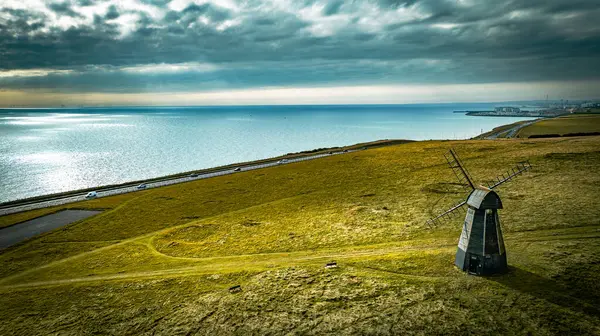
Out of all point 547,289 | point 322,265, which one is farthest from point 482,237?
point 322,265

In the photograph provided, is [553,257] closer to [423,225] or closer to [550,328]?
[550,328]

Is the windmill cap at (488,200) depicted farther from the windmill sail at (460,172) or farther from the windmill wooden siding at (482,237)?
the windmill sail at (460,172)

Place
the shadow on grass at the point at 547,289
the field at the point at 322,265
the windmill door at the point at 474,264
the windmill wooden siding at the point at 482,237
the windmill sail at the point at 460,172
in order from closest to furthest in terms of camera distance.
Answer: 1. the shadow on grass at the point at 547,289
2. the field at the point at 322,265
3. the windmill wooden siding at the point at 482,237
4. the windmill door at the point at 474,264
5. the windmill sail at the point at 460,172

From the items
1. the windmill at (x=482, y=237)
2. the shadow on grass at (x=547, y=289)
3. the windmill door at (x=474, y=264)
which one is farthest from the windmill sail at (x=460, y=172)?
the shadow on grass at (x=547, y=289)

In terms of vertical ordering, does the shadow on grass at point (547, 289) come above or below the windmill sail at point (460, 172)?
below

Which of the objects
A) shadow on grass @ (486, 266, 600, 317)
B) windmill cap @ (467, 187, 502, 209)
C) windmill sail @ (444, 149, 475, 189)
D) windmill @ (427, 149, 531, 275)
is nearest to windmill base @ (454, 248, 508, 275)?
windmill @ (427, 149, 531, 275)

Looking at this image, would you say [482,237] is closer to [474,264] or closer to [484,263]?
[484,263]
